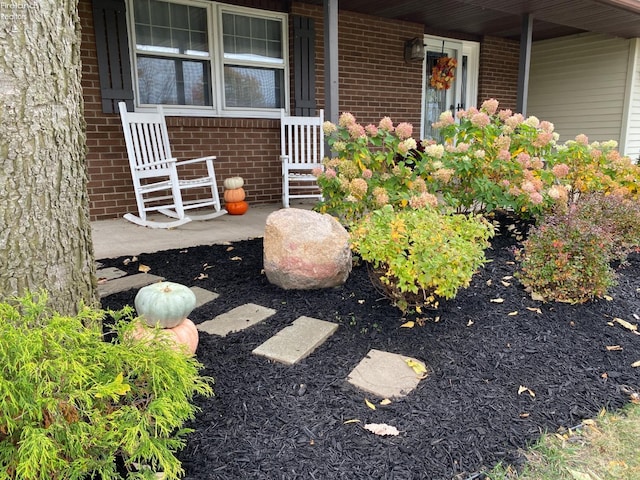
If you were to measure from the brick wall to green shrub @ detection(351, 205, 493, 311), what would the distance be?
5.54m

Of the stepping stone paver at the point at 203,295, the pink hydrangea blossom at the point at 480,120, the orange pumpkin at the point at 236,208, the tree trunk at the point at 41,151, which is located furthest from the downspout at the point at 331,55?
the tree trunk at the point at 41,151

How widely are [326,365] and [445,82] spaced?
5.72 m

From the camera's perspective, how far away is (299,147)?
5301 mm

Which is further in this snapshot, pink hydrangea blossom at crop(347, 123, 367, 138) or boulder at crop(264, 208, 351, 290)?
pink hydrangea blossom at crop(347, 123, 367, 138)

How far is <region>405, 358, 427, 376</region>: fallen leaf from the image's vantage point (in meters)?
1.73

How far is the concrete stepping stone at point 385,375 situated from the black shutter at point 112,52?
3574 mm

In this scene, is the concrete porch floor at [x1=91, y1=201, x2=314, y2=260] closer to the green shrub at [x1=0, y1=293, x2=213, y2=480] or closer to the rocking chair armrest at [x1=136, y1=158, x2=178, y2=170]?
the rocking chair armrest at [x1=136, y1=158, x2=178, y2=170]

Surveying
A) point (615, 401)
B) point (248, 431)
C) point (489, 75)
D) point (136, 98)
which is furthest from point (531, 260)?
point (489, 75)

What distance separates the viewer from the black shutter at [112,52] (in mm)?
4070

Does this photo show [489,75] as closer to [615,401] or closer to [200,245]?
[200,245]

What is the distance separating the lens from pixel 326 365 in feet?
5.80

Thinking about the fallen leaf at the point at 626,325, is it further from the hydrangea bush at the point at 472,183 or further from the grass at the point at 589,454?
the grass at the point at 589,454

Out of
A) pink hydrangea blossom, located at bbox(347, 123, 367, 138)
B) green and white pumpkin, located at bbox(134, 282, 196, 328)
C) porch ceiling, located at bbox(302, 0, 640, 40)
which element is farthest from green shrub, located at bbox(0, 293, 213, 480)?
porch ceiling, located at bbox(302, 0, 640, 40)

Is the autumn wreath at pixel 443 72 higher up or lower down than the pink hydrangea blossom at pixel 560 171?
higher up
